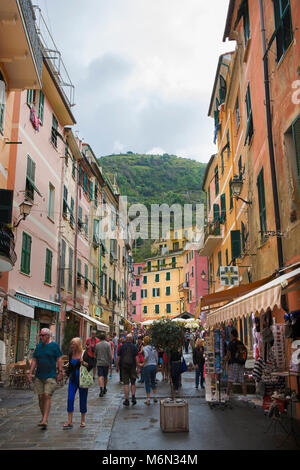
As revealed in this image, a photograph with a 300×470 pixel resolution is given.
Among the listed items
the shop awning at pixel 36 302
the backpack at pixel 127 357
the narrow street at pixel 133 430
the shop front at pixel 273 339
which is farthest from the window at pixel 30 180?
the shop front at pixel 273 339

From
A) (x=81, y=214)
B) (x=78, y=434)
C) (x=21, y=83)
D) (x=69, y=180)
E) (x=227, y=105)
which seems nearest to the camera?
(x=78, y=434)

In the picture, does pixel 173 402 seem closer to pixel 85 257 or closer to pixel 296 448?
pixel 296 448

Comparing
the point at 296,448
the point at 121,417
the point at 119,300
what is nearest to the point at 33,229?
the point at 121,417

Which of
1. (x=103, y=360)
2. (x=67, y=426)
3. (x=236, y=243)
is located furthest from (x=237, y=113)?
(x=67, y=426)

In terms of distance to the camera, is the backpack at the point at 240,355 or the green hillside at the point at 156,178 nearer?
the backpack at the point at 240,355

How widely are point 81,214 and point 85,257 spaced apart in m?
2.75

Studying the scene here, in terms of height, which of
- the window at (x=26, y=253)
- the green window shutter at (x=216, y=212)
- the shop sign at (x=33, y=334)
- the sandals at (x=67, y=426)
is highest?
the green window shutter at (x=216, y=212)

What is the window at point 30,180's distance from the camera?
1689cm

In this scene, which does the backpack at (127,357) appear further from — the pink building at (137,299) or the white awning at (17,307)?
the pink building at (137,299)

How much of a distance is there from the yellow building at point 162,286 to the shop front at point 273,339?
55.2m

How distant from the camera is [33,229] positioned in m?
17.7

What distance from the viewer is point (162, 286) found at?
71062 millimetres

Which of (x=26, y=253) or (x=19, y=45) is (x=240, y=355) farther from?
(x=19, y=45)

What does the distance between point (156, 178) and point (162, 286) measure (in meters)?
49.8
